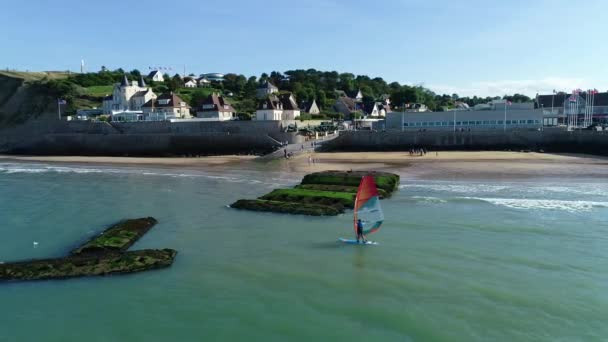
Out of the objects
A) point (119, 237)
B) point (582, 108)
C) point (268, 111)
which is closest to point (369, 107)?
point (268, 111)

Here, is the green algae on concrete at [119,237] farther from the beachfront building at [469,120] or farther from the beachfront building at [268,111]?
the beachfront building at [469,120]

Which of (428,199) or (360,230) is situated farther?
(428,199)

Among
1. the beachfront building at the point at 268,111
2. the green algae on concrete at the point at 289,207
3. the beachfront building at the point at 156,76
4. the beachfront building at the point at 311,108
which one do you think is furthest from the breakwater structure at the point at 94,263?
the beachfront building at the point at 156,76

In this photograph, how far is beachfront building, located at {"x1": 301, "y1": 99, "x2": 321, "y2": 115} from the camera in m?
79.8

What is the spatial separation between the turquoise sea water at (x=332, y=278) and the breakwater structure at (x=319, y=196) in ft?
3.04

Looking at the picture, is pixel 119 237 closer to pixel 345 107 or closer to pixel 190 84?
pixel 345 107

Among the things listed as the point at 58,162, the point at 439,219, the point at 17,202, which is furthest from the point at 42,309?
the point at 58,162

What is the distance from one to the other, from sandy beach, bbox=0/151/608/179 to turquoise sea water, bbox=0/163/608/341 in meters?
10.7

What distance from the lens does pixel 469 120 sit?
56.4 metres

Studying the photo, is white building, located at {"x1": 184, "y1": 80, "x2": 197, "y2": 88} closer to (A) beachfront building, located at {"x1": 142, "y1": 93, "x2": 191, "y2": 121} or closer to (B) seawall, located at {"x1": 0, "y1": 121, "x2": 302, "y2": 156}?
(A) beachfront building, located at {"x1": 142, "y1": 93, "x2": 191, "y2": 121}

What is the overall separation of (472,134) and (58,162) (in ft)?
157

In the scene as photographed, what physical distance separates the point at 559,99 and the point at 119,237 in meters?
81.1

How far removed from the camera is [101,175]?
40.8m

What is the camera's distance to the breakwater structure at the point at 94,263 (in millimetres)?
14984
